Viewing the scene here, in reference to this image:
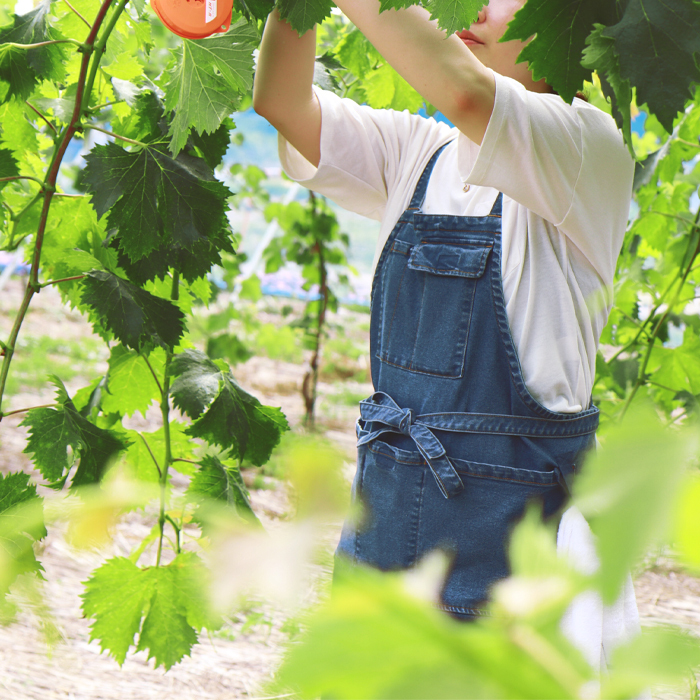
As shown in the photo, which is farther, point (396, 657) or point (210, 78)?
point (210, 78)

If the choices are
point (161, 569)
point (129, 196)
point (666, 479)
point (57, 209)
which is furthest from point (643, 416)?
point (57, 209)

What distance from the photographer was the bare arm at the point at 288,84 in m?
Result: 0.70

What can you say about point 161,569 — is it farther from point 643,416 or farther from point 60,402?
point 643,416

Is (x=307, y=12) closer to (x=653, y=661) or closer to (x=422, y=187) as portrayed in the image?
(x=422, y=187)

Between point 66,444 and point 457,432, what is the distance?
1.34ft

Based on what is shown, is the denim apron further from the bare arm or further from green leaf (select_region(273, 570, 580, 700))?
green leaf (select_region(273, 570, 580, 700))

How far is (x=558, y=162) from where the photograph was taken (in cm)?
66

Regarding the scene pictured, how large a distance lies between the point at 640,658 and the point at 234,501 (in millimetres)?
605

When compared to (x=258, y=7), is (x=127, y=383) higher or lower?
lower

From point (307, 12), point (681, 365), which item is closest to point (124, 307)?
point (307, 12)

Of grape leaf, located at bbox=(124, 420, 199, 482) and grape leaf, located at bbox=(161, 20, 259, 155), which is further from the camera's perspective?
grape leaf, located at bbox=(124, 420, 199, 482)

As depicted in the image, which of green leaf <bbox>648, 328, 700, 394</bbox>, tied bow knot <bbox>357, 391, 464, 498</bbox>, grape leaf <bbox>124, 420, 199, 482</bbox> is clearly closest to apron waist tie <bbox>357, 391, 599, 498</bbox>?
tied bow knot <bbox>357, 391, 464, 498</bbox>

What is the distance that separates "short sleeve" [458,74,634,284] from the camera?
623 millimetres

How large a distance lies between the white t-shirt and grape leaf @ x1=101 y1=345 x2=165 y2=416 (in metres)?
0.33
